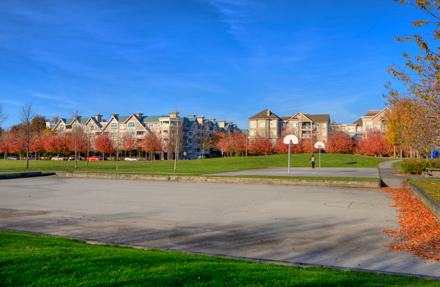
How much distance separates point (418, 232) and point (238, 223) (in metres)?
4.66

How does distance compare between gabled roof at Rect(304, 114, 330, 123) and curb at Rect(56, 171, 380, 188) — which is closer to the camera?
curb at Rect(56, 171, 380, 188)

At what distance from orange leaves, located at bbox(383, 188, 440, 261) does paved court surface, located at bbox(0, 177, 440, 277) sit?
351 millimetres

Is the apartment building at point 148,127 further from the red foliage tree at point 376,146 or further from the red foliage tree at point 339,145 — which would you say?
the red foliage tree at point 376,146

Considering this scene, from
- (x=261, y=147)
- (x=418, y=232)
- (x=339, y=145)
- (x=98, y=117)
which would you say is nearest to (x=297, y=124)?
(x=339, y=145)

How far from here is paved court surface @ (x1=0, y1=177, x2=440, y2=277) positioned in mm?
6301

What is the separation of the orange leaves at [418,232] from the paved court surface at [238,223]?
1.15 ft

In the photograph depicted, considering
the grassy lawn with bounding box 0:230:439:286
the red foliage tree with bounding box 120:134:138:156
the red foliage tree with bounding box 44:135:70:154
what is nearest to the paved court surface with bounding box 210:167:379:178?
the grassy lawn with bounding box 0:230:439:286

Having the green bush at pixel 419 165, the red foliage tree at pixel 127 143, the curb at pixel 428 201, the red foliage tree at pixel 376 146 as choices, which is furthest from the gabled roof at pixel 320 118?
the curb at pixel 428 201

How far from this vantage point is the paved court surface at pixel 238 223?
20.7 ft

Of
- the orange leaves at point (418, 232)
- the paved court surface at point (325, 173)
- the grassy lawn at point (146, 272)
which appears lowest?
the orange leaves at point (418, 232)

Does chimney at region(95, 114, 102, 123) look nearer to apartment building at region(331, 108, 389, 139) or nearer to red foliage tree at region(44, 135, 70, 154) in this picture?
red foliage tree at region(44, 135, 70, 154)

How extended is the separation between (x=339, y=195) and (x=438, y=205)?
519cm

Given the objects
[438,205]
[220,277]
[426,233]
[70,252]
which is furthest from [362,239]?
[70,252]

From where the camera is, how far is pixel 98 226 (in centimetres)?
854
